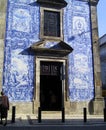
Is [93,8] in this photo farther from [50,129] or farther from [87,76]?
[50,129]

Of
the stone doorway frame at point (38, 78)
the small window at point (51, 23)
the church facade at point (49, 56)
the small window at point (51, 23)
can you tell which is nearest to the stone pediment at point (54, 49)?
the church facade at point (49, 56)

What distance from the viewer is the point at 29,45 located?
15.2 m

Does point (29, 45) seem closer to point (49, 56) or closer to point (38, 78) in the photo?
point (49, 56)

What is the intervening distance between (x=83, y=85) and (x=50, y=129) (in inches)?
257

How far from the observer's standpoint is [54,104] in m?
15.8

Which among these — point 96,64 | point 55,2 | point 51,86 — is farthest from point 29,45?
point 96,64

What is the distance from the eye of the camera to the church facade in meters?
14.8

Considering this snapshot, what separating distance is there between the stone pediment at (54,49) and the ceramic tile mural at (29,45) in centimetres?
33

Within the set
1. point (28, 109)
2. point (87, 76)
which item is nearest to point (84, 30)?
point (87, 76)

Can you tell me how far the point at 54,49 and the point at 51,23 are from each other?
1.82m

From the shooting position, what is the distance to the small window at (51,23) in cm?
1591

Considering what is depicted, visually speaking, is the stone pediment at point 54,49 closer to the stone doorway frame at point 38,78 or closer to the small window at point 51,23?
the stone doorway frame at point 38,78

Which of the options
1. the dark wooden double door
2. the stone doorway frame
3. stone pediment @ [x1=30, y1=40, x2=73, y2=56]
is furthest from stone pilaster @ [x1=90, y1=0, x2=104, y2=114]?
the dark wooden double door

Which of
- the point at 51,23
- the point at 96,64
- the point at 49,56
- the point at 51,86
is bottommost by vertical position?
the point at 51,86
